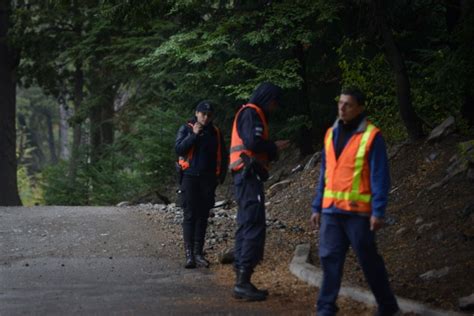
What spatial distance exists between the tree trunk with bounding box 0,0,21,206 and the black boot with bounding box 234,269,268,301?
19442mm

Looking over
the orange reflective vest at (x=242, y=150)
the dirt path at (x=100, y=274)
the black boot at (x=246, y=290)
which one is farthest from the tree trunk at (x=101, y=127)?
the black boot at (x=246, y=290)

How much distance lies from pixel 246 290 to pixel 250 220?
0.67 meters

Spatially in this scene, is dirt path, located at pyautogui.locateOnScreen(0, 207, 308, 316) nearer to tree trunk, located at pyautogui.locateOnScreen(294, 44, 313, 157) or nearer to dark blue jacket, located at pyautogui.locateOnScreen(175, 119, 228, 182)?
dark blue jacket, located at pyautogui.locateOnScreen(175, 119, 228, 182)

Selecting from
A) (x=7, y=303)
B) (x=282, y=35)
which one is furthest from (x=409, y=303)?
(x=282, y=35)

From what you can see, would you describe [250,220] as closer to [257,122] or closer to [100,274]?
[257,122]

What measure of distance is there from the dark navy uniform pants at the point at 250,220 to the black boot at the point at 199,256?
6.67ft

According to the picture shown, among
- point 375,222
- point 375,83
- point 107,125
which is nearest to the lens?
point 375,222

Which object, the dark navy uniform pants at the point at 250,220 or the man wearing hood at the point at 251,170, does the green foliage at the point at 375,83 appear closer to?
the man wearing hood at the point at 251,170

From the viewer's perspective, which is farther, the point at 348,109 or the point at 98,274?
the point at 98,274

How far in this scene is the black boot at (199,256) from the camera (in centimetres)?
1073

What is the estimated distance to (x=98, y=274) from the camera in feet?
33.9

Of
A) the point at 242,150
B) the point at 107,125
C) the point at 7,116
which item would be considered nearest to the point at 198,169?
the point at 242,150

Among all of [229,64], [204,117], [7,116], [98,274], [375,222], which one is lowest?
[98,274]

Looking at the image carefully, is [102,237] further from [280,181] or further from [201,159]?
[280,181]
